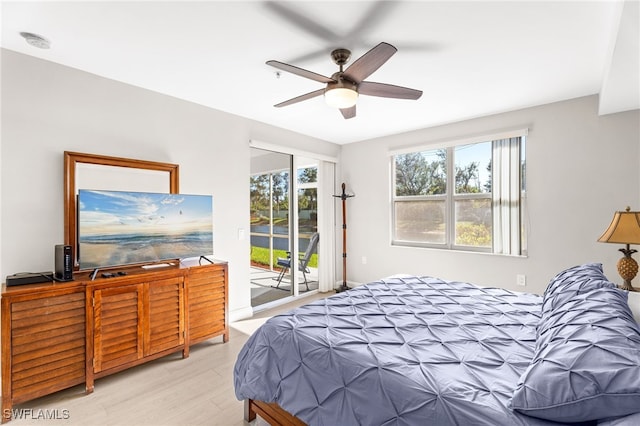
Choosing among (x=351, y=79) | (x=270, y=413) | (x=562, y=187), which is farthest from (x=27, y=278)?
(x=562, y=187)

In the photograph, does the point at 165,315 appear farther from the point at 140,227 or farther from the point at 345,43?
the point at 345,43

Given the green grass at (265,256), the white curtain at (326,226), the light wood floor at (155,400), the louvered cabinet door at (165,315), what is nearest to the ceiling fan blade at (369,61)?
the louvered cabinet door at (165,315)

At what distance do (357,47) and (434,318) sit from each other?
198 centimetres

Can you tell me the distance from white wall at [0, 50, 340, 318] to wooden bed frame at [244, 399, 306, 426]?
6.17 feet

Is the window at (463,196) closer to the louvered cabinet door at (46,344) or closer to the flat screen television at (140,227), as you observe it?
the flat screen television at (140,227)

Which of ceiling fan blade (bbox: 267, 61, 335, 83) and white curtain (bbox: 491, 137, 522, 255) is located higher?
ceiling fan blade (bbox: 267, 61, 335, 83)

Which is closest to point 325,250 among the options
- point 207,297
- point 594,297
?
point 207,297

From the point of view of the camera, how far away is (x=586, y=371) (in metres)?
0.98

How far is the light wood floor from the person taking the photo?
198cm

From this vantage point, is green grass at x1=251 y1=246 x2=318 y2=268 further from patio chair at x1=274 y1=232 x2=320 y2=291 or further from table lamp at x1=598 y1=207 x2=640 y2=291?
table lamp at x1=598 y1=207 x2=640 y2=291

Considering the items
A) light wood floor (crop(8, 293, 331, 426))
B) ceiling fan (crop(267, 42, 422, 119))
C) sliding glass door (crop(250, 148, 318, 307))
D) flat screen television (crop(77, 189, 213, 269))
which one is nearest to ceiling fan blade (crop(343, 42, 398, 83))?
ceiling fan (crop(267, 42, 422, 119))

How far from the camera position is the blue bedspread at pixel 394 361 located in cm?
116

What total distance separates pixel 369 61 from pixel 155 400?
2750 mm

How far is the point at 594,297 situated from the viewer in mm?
1444
